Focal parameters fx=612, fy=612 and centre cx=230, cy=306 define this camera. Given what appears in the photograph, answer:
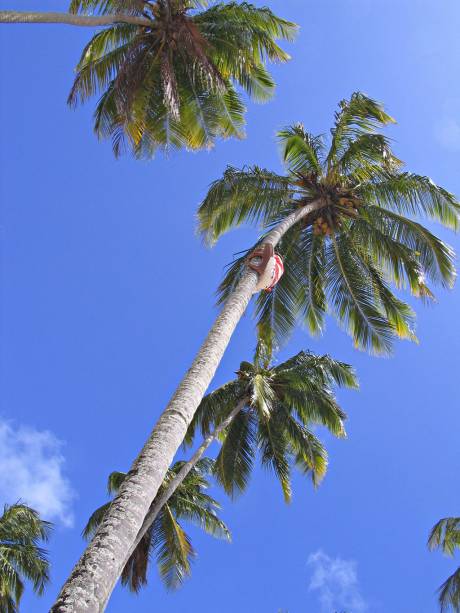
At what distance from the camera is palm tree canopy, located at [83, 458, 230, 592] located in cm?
1616

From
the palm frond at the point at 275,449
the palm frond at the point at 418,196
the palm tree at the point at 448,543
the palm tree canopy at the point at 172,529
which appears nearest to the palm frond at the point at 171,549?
the palm tree canopy at the point at 172,529

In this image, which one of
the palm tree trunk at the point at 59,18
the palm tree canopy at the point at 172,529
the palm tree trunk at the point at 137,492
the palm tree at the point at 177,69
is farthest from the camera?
the palm tree canopy at the point at 172,529

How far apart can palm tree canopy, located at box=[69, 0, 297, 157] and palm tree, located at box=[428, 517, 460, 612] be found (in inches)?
472

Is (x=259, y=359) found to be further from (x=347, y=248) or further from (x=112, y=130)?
(x=112, y=130)

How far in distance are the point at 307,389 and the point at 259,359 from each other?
1721 millimetres

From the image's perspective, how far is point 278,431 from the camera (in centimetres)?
1725

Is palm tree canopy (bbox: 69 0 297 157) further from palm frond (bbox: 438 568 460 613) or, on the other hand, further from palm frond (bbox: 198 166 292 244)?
palm frond (bbox: 438 568 460 613)

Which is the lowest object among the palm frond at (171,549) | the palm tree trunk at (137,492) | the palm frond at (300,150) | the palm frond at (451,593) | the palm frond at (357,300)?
the palm tree trunk at (137,492)

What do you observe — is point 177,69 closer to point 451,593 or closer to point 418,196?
point 418,196

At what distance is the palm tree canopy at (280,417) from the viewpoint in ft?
54.8

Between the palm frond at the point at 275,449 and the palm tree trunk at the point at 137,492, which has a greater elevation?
the palm frond at the point at 275,449

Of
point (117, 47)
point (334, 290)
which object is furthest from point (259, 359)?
point (117, 47)

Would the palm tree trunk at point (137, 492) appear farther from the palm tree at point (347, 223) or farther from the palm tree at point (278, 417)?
the palm tree at point (278, 417)

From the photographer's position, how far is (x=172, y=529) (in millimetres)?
16922
